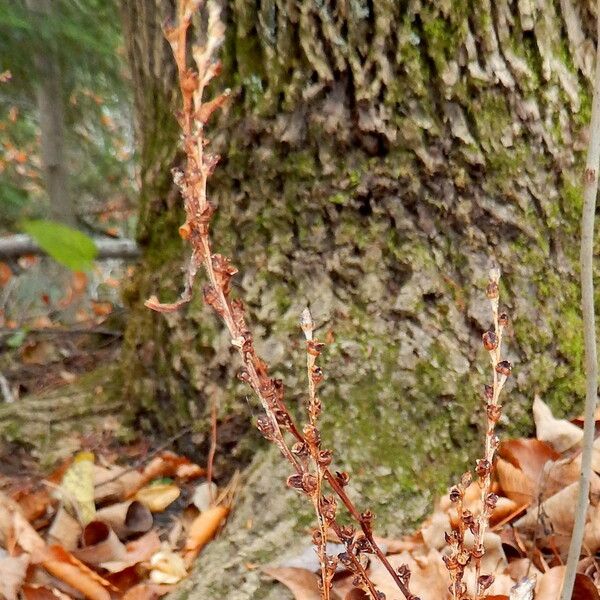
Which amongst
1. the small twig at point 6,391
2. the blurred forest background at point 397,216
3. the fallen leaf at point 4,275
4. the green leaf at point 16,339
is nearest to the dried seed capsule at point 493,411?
the blurred forest background at point 397,216

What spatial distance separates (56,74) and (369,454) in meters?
4.83

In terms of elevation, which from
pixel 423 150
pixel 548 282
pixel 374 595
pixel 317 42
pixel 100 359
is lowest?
pixel 100 359

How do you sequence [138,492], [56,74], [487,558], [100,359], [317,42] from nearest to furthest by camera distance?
[487,558] < [317,42] < [138,492] < [100,359] < [56,74]

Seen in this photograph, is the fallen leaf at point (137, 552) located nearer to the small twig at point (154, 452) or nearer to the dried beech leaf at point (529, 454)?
the small twig at point (154, 452)

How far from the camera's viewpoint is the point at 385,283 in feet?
5.90

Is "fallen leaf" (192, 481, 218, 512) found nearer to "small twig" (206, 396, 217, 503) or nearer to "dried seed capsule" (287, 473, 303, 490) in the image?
"small twig" (206, 396, 217, 503)

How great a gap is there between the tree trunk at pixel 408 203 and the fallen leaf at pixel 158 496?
358mm

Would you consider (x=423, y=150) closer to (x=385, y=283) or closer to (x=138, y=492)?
(x=385, y=283)

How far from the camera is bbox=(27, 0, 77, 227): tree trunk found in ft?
17.6

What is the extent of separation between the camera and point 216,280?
88 cm

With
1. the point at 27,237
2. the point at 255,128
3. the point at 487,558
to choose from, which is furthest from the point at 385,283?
the point at 27,237

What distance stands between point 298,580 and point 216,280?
0.85m

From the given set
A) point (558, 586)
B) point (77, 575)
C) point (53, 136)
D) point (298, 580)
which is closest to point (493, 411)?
point (558, 586)

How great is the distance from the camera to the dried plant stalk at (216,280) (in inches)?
29.4
